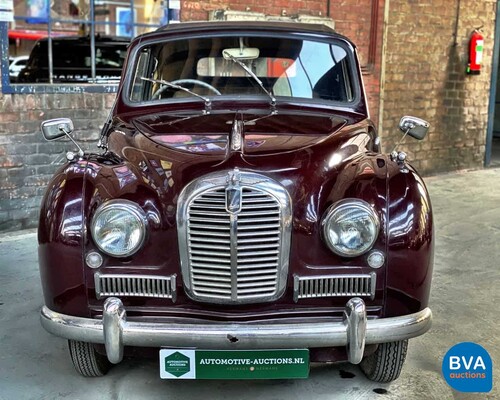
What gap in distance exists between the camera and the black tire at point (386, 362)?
2929mm

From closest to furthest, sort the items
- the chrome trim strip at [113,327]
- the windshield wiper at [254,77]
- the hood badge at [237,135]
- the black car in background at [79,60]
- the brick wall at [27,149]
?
the chrome trim strip at [113,327] → the hood badge at [237,135] → the windshield wiper at [254,77] → the brick wall at [27,149] → the black car in background at [79,60]

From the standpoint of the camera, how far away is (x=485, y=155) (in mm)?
10031

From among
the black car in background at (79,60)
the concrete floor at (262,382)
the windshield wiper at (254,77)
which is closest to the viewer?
the concrete floor at (262,382)

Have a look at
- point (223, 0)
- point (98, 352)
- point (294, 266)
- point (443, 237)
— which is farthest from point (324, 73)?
point (223, 0)

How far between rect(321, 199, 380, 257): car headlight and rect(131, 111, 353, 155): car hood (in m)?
0.40

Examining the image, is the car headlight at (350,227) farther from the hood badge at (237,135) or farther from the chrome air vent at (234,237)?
the hood badge at (237,135)

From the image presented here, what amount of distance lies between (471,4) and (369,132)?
696cm

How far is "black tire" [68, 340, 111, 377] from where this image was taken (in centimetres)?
297

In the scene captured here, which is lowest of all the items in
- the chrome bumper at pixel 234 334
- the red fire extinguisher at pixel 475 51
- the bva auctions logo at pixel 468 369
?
the bva auctions logo at pixel 468 369

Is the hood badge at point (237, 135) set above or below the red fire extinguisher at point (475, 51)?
below

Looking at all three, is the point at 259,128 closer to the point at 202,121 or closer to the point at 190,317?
the point at 202,121

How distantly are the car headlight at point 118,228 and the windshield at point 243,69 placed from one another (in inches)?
48.0

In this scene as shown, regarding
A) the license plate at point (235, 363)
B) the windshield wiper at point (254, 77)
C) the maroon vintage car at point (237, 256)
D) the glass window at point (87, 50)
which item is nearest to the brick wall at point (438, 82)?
the glass window at point (87, 50)

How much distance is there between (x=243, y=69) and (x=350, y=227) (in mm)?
1499
